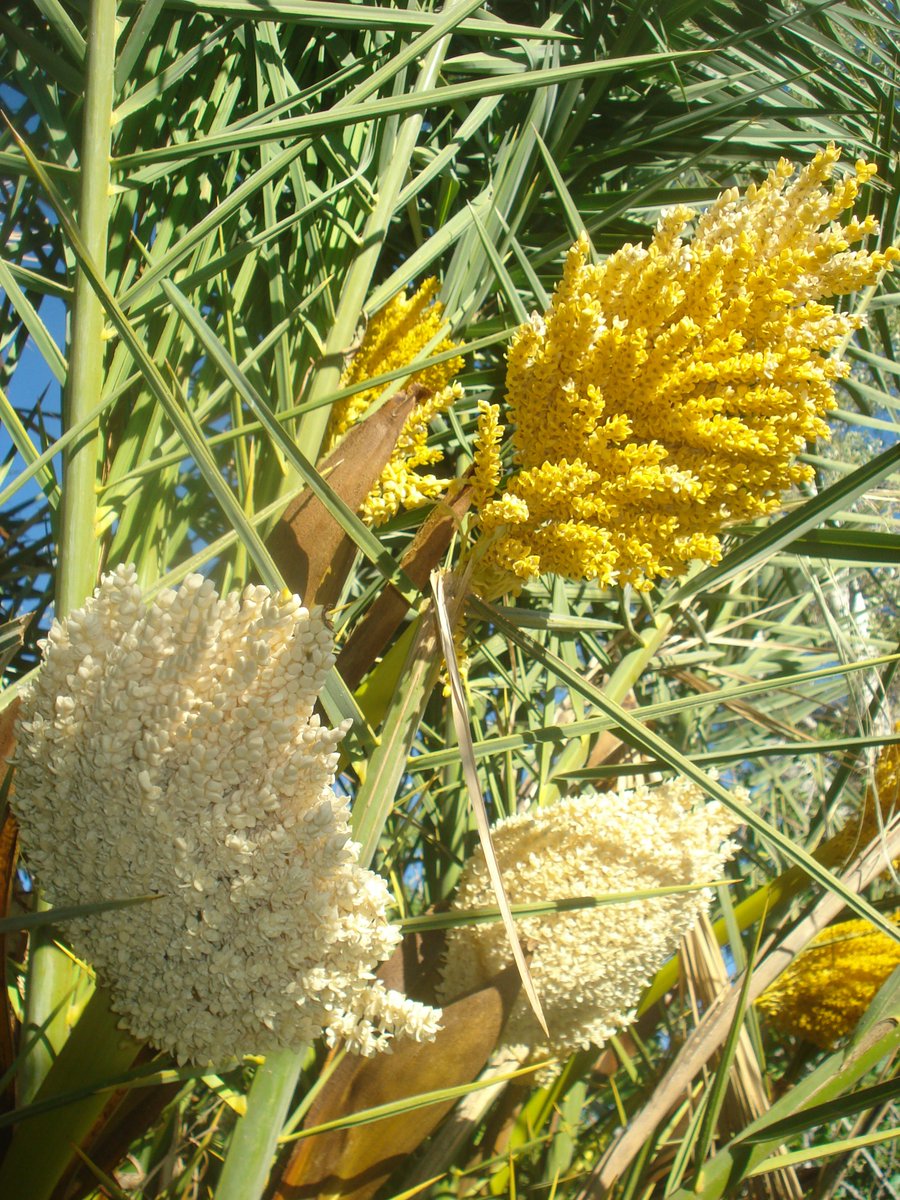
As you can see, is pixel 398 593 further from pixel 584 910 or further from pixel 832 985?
pixel 832 985

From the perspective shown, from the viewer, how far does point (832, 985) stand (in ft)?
4.49

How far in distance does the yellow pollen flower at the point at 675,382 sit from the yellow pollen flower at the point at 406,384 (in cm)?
11

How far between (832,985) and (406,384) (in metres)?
0.99

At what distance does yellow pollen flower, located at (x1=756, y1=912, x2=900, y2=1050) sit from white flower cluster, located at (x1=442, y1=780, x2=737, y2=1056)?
1.47 ft

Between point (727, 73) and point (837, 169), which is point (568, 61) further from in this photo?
point (837, 169)

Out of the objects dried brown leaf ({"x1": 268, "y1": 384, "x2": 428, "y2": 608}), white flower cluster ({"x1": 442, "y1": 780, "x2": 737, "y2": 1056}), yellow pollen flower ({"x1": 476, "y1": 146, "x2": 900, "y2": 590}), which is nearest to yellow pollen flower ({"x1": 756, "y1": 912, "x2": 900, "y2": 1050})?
white flower cluster ({"x1": 442, "y1": 780, "x2": 737, "y2": 1056})

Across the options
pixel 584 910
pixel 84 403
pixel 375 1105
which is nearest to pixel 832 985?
pixel 584 910

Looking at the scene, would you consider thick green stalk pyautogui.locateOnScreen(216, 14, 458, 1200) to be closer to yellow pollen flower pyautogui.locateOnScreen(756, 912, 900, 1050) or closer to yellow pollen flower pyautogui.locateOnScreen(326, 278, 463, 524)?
yellow pollen flower pyautogui.locateOnScreen(326, 278, 463, 524)

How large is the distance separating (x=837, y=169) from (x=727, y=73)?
0.24 metres

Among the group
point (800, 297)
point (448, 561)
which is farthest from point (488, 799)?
point (800, 297)

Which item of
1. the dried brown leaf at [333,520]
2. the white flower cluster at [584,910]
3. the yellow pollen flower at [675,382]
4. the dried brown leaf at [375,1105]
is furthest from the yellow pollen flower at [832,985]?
the dried brown leaf at [333,520]

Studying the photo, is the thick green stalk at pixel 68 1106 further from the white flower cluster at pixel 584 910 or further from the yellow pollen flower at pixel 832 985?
the yellow pollen flower at pixel 832 985

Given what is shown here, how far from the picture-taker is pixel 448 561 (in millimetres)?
913

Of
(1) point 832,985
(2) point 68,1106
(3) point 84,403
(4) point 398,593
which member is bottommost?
(1) point 832,985
